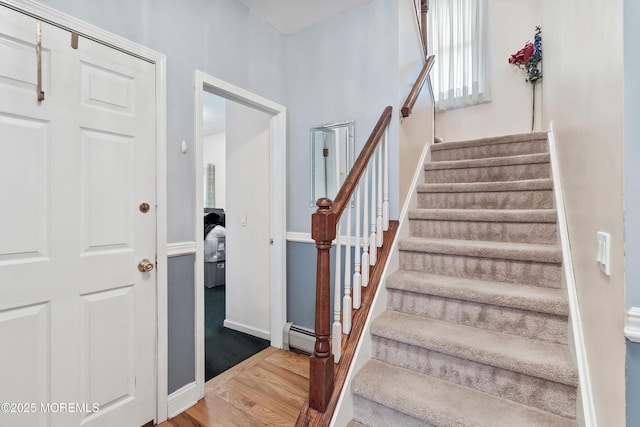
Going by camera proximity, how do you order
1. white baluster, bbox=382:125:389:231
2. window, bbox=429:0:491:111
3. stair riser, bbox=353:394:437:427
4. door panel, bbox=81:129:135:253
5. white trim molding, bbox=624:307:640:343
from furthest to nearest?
window, bbox=429:0:491:111 → white baluster, bbox=382:125:389:231 → door panel, bbox=81:129:135:253 → stair riser, bbox=353:394:437:427 → white trim molding, bbox=624:307:640:343

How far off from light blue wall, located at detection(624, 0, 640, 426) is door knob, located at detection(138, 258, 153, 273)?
198cm

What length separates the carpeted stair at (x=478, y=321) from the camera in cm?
120

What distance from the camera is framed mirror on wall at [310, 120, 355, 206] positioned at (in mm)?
2445

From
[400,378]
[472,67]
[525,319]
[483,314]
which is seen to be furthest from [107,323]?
[472,67]

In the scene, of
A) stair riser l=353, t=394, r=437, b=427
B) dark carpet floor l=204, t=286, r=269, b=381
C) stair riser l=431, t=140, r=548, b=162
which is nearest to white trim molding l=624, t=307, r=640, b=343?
stair riser l=353, t=394, r=437, b=427

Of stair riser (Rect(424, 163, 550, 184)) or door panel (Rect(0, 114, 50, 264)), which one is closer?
door panel (Rect(0, 114, 50, 264))

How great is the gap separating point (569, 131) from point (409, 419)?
1.66m

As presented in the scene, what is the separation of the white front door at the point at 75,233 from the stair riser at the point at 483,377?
1.36 m

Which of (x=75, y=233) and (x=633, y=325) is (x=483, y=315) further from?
(x=75, y=233)

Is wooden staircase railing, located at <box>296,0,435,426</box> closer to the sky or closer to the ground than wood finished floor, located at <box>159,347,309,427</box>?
closer to the sky

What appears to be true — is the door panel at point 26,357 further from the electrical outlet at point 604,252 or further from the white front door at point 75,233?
the electrical outlet at point 604,252

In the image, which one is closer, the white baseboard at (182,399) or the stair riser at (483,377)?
the stair riser at (483,377)

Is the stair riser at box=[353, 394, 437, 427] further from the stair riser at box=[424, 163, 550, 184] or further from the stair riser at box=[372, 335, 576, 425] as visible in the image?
the stair riser at box=[424, 163, 550, 184]

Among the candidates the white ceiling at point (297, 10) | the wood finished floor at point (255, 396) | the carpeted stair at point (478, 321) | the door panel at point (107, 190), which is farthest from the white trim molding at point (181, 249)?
the white ceiling at point (297, 10)
